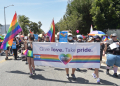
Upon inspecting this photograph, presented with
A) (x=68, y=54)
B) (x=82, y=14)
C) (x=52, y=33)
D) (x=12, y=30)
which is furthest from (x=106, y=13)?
(x=68, y=54)

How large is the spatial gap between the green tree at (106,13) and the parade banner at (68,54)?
16.9 metres

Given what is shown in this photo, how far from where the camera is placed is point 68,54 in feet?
17.7

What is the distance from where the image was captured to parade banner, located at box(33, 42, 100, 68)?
527cm

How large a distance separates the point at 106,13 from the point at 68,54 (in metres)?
18.7

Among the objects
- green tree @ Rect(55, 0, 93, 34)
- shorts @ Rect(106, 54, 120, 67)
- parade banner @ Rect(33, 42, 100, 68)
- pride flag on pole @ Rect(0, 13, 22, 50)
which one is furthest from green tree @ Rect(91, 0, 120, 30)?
parade banner @ Rect(33, 42, 100, 68)

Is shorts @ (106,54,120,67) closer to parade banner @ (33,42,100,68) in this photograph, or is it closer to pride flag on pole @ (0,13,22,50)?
parade banner @ (33,42,100,68)

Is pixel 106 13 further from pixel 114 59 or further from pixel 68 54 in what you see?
pixel 68 54

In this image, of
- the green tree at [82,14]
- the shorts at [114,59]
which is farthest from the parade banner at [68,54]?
the green tree at [82,14]

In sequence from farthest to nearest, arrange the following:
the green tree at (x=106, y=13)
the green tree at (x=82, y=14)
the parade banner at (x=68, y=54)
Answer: the green tree at (x=82, y=14)
the green tree at (x=106, y=13)
the parade banner at (x=68, y=54)

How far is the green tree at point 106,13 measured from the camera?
20844 millimetres

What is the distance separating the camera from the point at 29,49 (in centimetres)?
583

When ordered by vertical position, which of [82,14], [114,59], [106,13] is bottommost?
[114,59]

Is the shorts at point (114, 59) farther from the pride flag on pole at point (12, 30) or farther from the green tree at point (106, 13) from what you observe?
the green tree at point (106, 13)

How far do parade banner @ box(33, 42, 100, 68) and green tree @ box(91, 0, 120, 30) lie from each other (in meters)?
16.9
